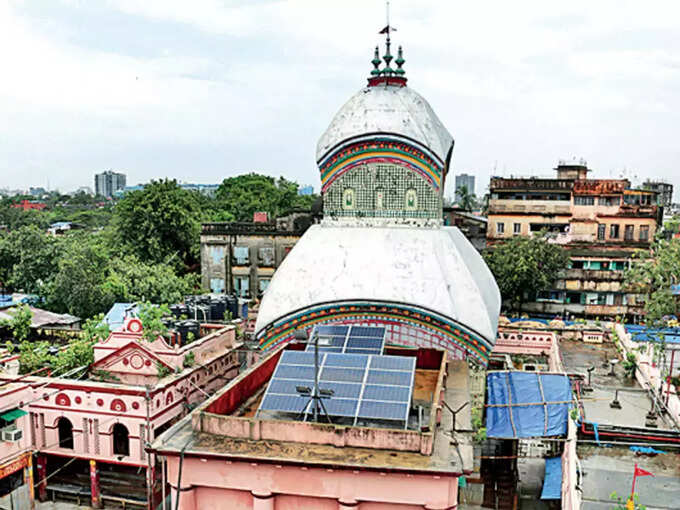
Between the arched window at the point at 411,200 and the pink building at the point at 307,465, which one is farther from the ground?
the arched window at the point at 411,200

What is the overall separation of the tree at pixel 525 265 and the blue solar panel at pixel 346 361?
2833cm

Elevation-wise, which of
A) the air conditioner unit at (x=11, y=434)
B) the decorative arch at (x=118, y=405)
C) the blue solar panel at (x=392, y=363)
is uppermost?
the blue solar panel at (x=392, y=363)

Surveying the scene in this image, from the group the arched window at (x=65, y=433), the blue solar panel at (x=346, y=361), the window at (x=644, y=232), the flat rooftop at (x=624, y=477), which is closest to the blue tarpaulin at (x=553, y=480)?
the flat rooftop at (x=624, y=477)

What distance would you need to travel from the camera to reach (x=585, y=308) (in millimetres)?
41062

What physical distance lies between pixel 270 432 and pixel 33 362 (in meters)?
11.8

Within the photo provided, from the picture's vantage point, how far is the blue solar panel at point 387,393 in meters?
10.3

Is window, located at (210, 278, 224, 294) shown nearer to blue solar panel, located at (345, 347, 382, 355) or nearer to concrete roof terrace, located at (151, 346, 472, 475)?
blue solar panel, located at (345, 347, 382, 355)

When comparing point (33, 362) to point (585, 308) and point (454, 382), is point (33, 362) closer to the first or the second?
point (454, 382)

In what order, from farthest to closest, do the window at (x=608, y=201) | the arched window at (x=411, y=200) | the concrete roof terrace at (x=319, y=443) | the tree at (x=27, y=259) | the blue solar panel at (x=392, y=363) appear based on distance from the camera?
the window at (x=608, y=201), the tree at (x=27, y=259), the arched window at (x=411, y=200), the blue solar panel at (x=392, y=363), the concrete roof terrace at (x=319, y=443)

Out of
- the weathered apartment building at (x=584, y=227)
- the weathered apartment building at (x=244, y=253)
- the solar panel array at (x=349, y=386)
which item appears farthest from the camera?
the weathered apartment building at (x=584, y=227)

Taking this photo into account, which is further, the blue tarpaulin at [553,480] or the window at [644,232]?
the window at [644,232]

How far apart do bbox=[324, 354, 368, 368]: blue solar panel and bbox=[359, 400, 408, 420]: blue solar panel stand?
1265 mm

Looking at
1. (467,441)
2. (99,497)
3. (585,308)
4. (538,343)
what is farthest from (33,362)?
(585,308)

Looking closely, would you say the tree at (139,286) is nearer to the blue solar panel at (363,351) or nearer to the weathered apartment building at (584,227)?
the blue solar panel at (363,351)
